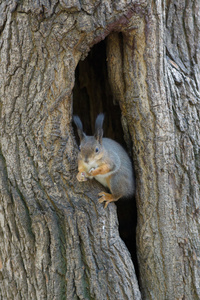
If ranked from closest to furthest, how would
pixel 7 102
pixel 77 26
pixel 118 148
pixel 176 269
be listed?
1. pixel 77 26
2. pixel 7 102
3. pixel 176 269
4. pixel 118 148

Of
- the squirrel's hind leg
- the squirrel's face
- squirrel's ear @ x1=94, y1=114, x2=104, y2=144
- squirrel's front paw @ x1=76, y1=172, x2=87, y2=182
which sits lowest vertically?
the squirrel's hind leg

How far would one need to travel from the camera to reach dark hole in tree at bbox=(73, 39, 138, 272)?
3258 mm

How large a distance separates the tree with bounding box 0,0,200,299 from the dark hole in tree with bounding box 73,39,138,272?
51 cm

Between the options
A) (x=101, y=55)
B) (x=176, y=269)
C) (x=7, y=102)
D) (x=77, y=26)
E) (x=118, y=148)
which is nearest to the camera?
(x=77, y=26)

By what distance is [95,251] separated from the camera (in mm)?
2506

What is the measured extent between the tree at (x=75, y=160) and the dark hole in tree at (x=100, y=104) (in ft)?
1.67

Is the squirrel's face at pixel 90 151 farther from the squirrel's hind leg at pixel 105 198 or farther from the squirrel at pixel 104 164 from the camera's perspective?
the squirrel's hind leg at pixel 105 198

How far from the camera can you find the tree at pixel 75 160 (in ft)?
7.70

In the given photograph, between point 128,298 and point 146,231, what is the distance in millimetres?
539

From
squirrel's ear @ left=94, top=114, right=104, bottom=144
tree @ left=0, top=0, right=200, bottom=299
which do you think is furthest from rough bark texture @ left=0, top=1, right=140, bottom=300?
squirrel's ear @ left=94, top=114, right=104, bottom=144

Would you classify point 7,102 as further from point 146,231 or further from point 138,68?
point 146,231

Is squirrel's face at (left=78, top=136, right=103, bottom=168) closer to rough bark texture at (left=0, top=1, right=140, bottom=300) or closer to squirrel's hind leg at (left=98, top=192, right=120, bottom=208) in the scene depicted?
rough bark texture at (left=0, top=1, right=140, bottom=300)

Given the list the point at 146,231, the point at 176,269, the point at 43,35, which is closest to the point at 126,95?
the point at 43,35

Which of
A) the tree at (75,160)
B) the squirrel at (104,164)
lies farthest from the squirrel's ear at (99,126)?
the tree at (75,160)
